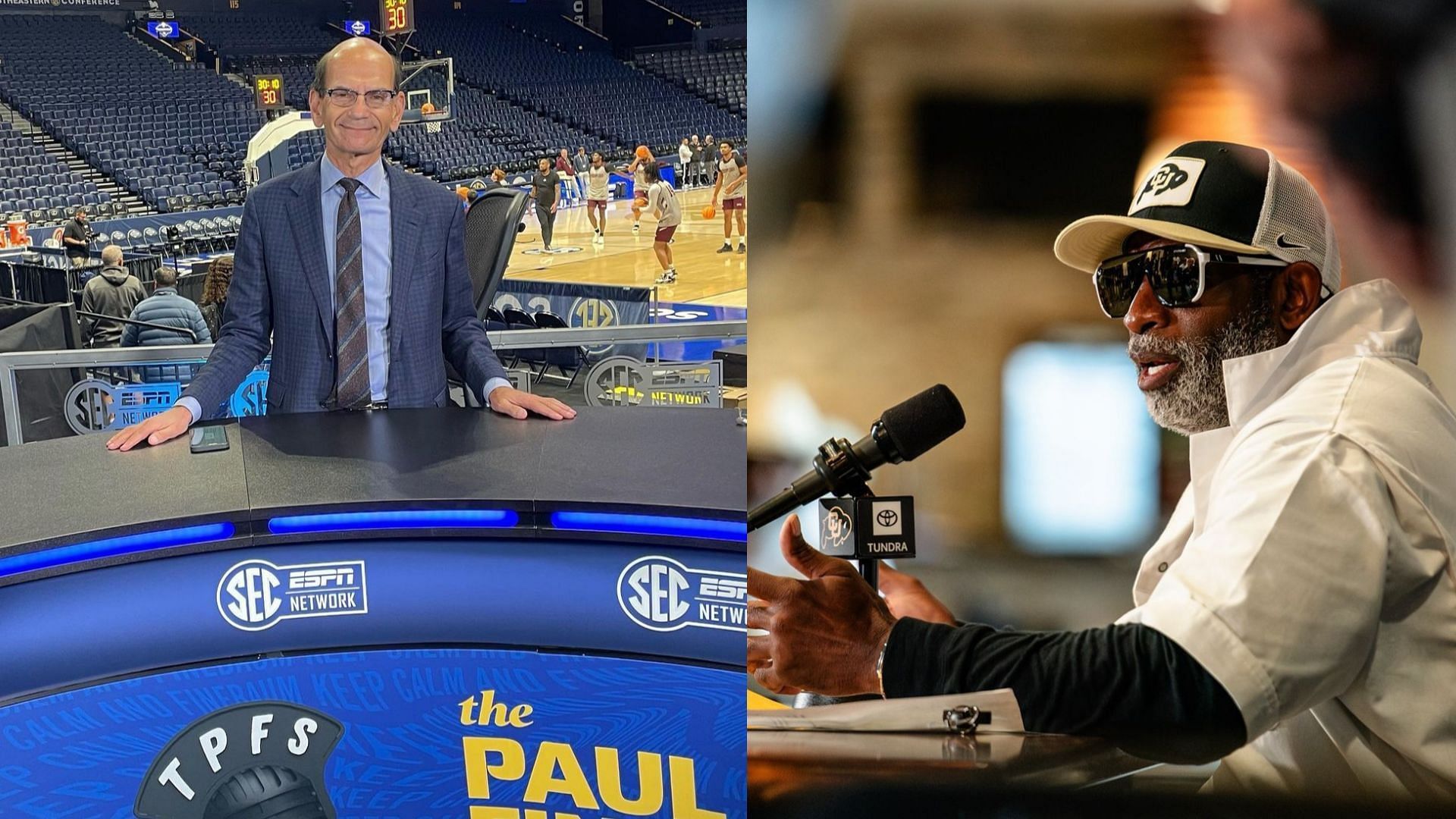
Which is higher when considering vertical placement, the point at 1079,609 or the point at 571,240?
the point at 571,240

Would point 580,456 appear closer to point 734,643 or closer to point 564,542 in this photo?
point 564,542

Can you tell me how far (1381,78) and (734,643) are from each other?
1399 millimetres

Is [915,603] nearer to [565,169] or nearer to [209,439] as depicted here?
[209,439]

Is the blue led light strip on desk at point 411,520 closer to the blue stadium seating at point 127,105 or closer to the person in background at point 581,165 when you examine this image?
the person in background at point 581,165

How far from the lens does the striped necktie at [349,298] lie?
107 inches

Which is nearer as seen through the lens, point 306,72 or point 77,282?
point 77,282

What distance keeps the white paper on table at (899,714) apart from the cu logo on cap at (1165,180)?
0.58 m

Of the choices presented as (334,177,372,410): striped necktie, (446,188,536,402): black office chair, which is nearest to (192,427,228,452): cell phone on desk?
(334,177,372,410): striped necktie

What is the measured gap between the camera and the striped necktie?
272 centimetres

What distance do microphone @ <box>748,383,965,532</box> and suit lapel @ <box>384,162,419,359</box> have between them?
1733 mm

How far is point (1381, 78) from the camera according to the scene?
1.20 m

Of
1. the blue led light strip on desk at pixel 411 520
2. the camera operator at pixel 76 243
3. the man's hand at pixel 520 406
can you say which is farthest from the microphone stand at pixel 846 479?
the camera operator at pixel 76 243

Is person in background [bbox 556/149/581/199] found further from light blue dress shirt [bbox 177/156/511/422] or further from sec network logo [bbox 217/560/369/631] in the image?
sec network logo [bbox 217/560/369/631]

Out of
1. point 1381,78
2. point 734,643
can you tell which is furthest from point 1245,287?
point 734,643
